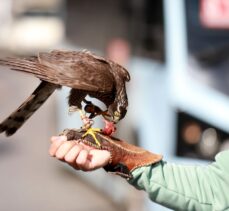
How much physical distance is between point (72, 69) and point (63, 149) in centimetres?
23

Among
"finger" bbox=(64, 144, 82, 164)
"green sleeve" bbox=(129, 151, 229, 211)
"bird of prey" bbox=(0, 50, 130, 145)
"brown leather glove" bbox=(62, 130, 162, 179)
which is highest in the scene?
"bird of prey" bbox=(0, 50, 130, 145)

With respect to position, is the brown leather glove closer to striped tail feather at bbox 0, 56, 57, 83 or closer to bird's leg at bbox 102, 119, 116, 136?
bird's leg at bbox 102, 119, 116, 136

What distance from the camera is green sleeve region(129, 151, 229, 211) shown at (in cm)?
184

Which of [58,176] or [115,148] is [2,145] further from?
[115,148]

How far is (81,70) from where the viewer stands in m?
1.79

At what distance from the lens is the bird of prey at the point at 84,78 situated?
5.83 feet

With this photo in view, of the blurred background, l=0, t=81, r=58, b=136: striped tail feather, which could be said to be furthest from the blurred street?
l=0, t=81, r=58, b=136: striped tail feather

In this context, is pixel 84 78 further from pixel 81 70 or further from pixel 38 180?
pixel 38 180

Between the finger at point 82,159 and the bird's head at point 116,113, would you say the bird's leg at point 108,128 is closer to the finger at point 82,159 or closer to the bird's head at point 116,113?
the bird's head at point 116,113

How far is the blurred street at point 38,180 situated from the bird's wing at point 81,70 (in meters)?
4.24

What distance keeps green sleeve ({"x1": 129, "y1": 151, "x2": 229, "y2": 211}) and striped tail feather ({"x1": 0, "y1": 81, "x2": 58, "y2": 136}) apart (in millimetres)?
329

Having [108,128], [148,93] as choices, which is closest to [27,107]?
[108,128]

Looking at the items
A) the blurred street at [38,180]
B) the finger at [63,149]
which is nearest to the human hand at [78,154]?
the finger at [63,149]

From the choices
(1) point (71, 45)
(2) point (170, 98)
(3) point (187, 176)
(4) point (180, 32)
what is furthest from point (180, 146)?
(3) point (187, 176)
